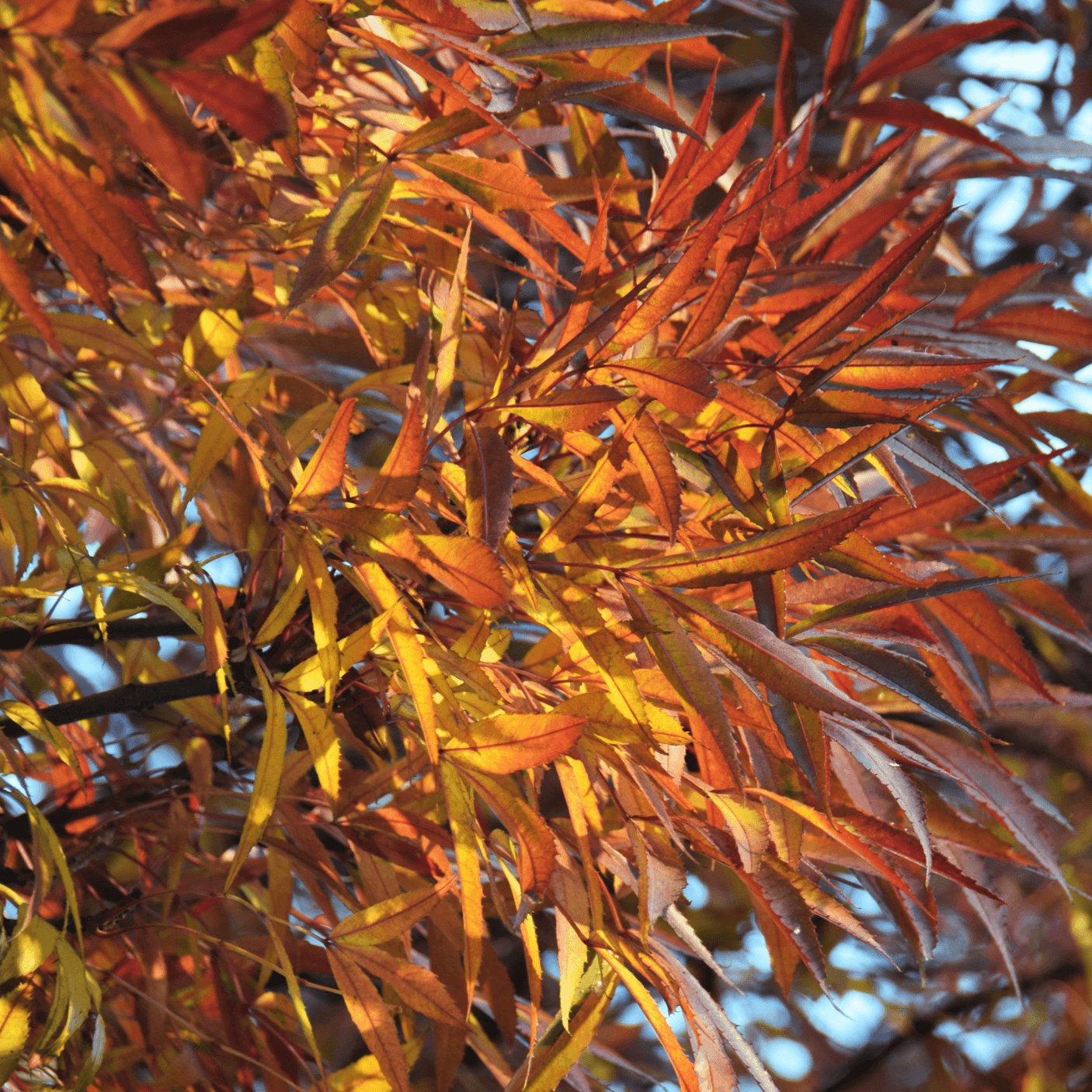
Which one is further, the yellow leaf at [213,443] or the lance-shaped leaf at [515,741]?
the yellow leaf at [213,443]

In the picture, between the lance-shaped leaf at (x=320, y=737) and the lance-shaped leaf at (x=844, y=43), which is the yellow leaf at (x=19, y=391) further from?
the lance-shaped leaf at (x=844, y=43)

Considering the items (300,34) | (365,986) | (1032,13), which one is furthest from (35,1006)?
(1032,13)

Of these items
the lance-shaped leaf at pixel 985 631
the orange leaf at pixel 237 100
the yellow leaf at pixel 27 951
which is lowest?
the lance-shaped leaf at pixel 985 631

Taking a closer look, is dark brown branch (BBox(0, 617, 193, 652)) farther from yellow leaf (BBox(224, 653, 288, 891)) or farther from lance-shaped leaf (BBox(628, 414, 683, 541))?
lance-shaped leaf (BBox(628, 414, 683, 541))

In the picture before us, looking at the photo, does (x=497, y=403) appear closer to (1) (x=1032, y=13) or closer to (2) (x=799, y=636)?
(2) (x=799, y=636)

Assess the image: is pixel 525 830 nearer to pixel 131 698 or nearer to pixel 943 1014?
pixel 131 698

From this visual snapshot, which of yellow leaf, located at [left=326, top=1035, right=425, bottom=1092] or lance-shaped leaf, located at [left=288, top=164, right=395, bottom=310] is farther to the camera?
yellow leaf, located at [left=326, top=1035, right=425, bottom=1092]

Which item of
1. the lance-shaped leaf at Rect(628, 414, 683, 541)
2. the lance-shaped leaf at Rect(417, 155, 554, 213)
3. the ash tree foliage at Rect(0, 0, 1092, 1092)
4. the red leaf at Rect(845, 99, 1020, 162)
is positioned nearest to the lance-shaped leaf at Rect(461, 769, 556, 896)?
the ash tree foliage at Rect(0, 0, 1092, 1092)

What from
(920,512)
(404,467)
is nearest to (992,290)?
(920,512)

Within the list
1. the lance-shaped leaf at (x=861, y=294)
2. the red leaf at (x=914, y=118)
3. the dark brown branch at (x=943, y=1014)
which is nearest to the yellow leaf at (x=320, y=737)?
the lance-shaped leaf at (x=861, y=294)
